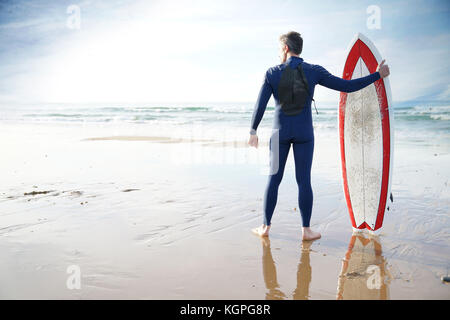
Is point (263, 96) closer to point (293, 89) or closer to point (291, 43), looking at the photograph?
point (293, 89)

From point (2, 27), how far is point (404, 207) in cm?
6198

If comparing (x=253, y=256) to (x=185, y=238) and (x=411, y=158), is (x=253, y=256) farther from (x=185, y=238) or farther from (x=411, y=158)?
(x=411, y=158)

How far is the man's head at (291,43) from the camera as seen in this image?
9.29 ft

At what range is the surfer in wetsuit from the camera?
111 inches

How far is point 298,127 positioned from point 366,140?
793mm

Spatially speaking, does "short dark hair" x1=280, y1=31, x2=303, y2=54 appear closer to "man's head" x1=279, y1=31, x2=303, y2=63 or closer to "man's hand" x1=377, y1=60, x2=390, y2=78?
"man's head" x1=279, y1=31, x2=303, y2=63

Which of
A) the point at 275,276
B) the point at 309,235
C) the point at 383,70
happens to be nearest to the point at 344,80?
the point at 383,70

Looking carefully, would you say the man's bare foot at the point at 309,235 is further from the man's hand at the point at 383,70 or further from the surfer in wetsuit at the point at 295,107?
the man's hand at the point at 383,70

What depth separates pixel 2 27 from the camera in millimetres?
50250

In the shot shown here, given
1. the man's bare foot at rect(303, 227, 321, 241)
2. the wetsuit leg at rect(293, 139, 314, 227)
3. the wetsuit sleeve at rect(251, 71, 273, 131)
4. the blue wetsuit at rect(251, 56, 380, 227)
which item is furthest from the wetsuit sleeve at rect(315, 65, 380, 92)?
the man's bare foot at rect(303, 227, 321, 241)

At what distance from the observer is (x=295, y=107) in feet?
9.35

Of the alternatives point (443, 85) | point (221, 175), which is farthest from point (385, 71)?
point (443, 85)

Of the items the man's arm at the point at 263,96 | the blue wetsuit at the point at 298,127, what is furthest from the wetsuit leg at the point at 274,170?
the man's arm at the point at 263,96

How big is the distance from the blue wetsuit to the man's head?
6 centimetres
